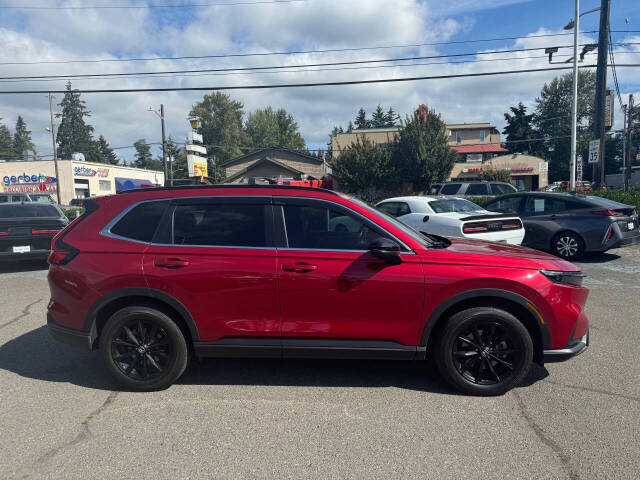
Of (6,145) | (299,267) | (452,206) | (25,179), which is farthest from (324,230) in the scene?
(6,145)

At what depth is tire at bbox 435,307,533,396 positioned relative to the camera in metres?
3.51

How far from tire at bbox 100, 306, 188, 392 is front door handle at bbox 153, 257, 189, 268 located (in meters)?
0.40

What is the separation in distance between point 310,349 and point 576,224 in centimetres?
841

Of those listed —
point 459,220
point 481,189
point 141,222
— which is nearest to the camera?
point 141,222

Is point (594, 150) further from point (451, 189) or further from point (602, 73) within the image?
point (451, 189)

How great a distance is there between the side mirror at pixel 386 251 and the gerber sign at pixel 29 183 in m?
52.4

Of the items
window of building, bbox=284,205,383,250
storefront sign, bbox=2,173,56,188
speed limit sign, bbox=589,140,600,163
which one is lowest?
window of building, bbox=284,205,383,250

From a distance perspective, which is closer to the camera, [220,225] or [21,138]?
[220,225]

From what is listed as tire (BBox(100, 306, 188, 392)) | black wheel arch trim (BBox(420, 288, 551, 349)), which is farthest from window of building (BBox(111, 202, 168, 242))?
black wheel arch trim (BBox(420, 288, 551, 349))

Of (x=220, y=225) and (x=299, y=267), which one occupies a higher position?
(x=220, y=225)

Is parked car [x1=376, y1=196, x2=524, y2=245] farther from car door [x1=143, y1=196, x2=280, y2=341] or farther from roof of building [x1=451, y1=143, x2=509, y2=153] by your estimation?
roof of building [x1=451, y1=143, x2=509, y2=153]

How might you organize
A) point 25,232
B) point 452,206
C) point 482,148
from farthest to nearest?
point 482,148 < point 452,206 < point 25,232

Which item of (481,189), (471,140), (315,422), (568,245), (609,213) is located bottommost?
(315,422)

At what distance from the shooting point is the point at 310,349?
3.63 meters
